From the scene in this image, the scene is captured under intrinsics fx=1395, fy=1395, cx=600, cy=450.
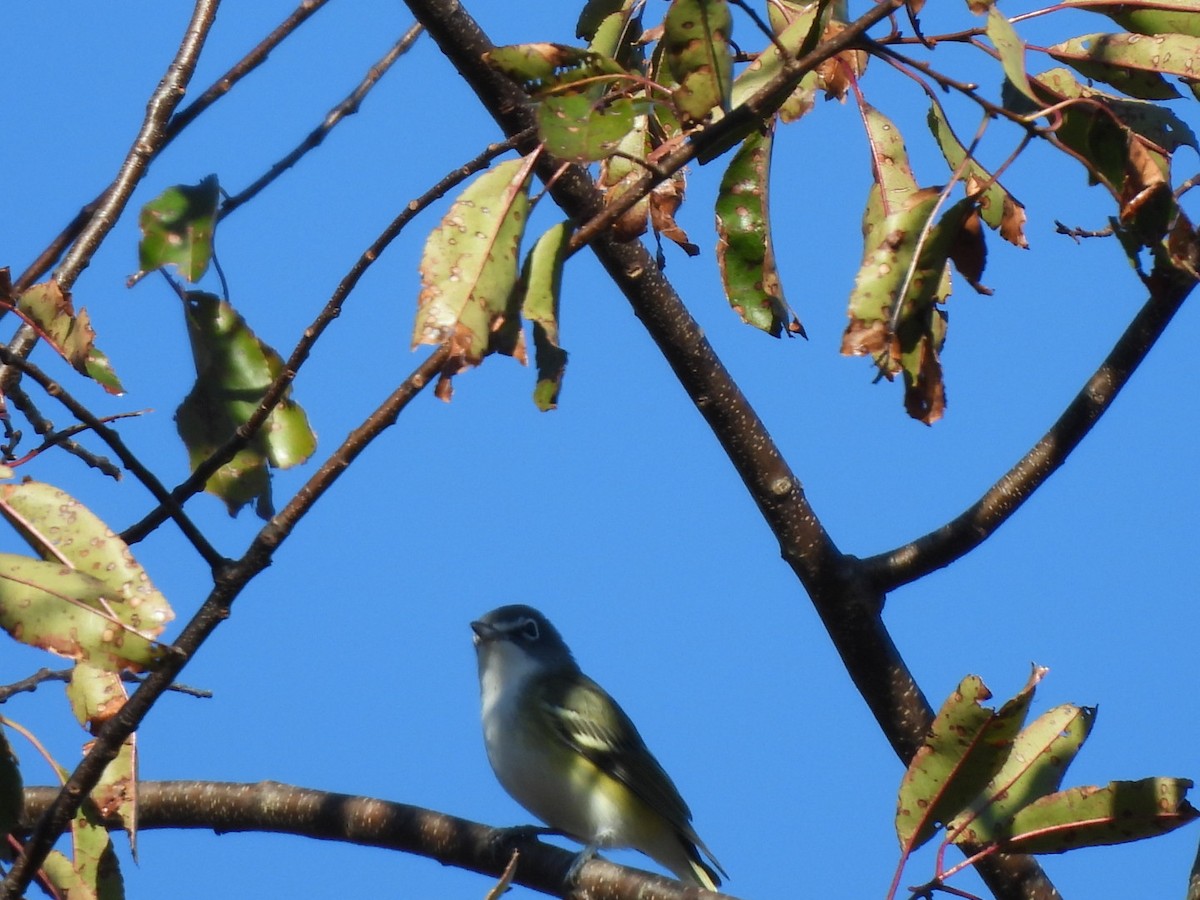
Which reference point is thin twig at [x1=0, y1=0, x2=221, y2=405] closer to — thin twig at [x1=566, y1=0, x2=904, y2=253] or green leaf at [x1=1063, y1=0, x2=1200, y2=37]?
thin twig at [x1=566, y1=0, x2=904, y2=253]

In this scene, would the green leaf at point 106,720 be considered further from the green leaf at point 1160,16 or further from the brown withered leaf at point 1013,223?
the green leaf at point 1160,16

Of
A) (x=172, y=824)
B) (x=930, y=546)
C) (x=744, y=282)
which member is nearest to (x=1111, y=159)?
(x=744, y=282)

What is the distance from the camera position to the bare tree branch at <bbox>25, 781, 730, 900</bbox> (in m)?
2.83

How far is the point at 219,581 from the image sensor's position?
1.73m

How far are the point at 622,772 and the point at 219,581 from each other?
124 inches

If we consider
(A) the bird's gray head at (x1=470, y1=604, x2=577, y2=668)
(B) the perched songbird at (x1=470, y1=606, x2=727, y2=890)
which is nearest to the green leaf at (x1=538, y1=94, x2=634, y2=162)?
(B) the perched songbird at (x1=470, y1=606, x2=727, y2=890)

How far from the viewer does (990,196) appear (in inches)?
96.0

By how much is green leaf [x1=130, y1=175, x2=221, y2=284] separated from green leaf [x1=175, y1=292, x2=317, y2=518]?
7 cm

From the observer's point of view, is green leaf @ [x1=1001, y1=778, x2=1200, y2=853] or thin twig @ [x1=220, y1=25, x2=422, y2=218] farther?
thin twig @ [x1=220, y1=25, x2=422, y2=218]

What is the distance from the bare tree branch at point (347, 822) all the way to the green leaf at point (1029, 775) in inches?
31.3

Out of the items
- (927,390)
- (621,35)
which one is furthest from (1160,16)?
(621,35)

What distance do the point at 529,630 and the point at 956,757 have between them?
11.9 ft

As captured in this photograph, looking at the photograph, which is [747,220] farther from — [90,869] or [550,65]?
[90,869]

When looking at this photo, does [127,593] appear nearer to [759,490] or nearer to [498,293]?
[498,293]
